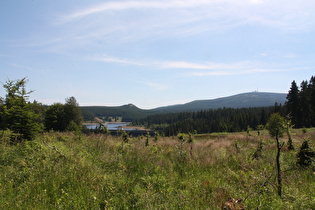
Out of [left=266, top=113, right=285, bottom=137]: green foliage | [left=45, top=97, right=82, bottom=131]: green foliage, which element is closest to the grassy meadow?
[left=266, top=113, right=285, bottom=137]: green foliage

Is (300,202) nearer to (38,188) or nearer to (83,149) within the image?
(38,188)

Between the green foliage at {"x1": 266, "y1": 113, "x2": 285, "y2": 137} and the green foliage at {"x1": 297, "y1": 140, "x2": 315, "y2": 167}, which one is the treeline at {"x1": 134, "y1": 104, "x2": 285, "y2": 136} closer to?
the green foliage at {"x1": 266, "y1": 113, "x2": 285, "y2": 137}

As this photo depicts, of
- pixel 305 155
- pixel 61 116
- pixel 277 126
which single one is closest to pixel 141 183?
pixel 277 126

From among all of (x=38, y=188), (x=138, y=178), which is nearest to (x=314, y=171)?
(x=138, y=178)

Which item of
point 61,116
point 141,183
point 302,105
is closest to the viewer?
point 141,183

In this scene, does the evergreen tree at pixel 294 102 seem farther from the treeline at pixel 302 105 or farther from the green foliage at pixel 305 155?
the green foliage at pixel 305 155

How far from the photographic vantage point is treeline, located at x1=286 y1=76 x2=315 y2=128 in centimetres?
4784

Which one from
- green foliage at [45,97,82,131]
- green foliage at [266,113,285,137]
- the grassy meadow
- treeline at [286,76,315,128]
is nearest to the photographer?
the grassy meadow

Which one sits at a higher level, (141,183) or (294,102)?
(294,102)

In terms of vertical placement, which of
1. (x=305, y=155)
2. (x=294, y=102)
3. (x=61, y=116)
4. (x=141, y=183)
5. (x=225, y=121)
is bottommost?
(x=225, y=121)

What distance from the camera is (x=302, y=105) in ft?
160

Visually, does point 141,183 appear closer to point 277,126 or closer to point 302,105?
point 277,126

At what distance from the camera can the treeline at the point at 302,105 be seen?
47844 millimetres

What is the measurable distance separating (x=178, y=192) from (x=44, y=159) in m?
4.37
